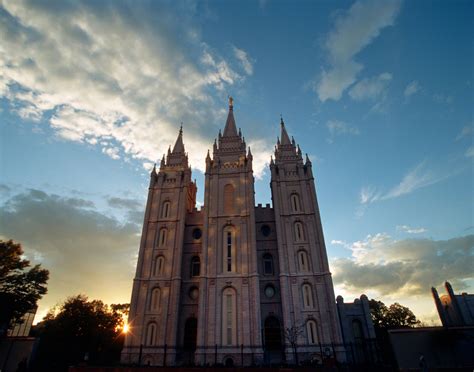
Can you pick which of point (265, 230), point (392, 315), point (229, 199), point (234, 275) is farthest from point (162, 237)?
point (392, 315)

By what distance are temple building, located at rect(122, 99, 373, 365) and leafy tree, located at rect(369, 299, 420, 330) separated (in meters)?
29.4

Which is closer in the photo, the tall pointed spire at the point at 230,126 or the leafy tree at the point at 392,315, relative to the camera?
the tall pointed spire at the point at 230,126

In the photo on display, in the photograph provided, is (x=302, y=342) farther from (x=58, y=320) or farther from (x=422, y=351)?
(x=58, y=320)

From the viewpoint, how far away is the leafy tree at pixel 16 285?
22859mm

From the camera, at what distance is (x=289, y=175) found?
35.3 m

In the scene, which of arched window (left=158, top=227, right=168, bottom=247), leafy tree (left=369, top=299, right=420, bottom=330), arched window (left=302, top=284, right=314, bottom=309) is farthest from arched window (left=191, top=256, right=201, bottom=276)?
leafy tree (left=369, top=299, right=420, bottom=330)

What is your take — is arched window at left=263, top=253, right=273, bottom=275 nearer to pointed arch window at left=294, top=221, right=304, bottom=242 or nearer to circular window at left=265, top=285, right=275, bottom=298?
circular window at left=265, top=285, right=275, bottom=298

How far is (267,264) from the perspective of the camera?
31.0 m

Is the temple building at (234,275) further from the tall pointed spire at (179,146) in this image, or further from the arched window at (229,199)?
the tall pointed spire at (179,146)

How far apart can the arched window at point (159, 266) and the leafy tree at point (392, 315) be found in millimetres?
41132

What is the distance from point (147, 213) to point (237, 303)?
1443 centimetres

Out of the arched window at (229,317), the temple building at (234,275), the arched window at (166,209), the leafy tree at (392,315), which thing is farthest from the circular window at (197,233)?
the leafy tree at (392,315)

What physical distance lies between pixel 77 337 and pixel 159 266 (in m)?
14.6

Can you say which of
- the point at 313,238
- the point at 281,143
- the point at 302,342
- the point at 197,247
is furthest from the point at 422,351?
the point at 281,143
